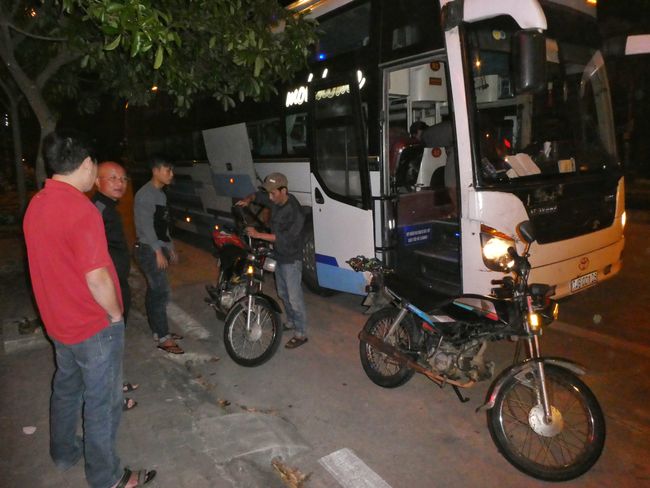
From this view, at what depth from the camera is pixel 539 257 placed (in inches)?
177

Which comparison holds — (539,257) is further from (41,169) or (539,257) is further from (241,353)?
(41,169)

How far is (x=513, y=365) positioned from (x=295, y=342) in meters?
2.51

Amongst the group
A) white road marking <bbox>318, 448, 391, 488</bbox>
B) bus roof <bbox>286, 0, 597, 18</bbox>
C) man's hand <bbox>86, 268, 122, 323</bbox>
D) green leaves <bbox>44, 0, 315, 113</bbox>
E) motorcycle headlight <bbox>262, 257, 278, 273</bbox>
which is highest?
bus roof <bbox>286, 0, 597, 18</bbox>

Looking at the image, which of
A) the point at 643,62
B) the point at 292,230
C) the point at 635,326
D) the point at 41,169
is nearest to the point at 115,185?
the point at 292,230

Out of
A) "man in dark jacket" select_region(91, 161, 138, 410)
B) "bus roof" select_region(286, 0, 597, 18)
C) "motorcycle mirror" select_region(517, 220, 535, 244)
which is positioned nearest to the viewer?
"motorcycle mirror" select_region(517, 220, 535, 244)

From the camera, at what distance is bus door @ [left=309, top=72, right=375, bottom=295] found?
5359 mm

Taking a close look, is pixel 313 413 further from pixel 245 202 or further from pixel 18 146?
pixel 18 146

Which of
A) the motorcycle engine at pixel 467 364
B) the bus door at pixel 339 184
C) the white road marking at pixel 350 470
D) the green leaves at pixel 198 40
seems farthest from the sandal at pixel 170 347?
the motorcycle engine at pixel 467 364

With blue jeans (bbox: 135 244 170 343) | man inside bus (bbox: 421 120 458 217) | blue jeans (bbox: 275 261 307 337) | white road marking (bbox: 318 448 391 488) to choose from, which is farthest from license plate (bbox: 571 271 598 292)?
blue jeans (bbox: 135 244 170 343)

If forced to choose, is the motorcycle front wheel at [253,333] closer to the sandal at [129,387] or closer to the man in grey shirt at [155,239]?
the man in grey shirt at [155,239]

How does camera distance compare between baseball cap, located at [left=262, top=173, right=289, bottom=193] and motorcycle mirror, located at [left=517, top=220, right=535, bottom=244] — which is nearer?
motorcycle mirror, located at [left=517, top=220, right=535, bottom=244]

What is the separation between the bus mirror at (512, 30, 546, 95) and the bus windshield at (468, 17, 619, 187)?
0.44m

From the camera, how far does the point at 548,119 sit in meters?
4.79

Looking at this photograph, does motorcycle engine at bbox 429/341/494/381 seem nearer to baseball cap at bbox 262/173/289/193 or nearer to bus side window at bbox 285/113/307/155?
baseball cap at bbox 262/173/289/193
